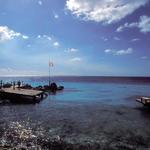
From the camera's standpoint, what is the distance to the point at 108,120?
94.6 ft

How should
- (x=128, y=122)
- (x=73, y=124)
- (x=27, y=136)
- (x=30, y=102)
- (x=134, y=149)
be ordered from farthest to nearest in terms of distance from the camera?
(x=30, y=102) < (x=128, y=122) < (x=73, y=124) < (x=27, y=136) < (x=134, y=149)

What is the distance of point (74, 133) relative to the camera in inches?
866

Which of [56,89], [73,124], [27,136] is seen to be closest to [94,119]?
[73,124]

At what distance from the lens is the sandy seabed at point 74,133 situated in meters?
18.3

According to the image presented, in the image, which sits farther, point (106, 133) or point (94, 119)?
point (94, 119)

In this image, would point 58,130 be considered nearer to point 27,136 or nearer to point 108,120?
point 27,136

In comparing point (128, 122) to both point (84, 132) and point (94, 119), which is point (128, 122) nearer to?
point (94, 119)

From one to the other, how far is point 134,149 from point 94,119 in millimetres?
12012

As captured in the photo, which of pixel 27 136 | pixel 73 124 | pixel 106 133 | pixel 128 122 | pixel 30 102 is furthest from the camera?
pixel 30 102

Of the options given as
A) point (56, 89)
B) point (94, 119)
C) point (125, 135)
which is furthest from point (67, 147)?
point (56, 89)

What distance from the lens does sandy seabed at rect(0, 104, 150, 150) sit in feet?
59.9

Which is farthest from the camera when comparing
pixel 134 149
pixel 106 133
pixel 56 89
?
pixel 56 89

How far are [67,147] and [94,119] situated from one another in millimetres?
12089

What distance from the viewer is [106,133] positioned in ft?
73.0
